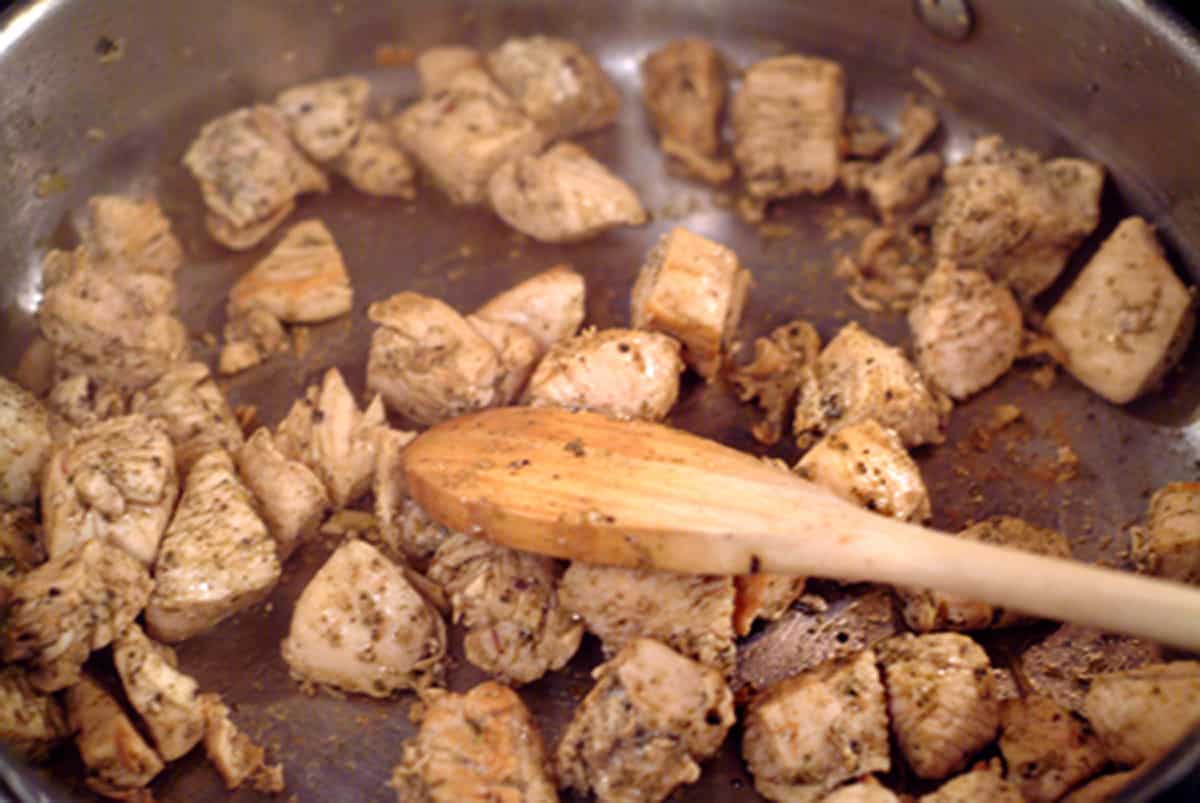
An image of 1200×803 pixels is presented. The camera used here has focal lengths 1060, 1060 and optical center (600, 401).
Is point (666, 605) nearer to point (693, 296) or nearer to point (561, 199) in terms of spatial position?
point (693, 296)

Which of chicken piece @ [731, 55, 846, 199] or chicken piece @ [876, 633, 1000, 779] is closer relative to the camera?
chicken piece @ [876, 633, 1000, 779]

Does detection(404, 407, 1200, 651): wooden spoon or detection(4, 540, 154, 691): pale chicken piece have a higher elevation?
detection(404, 407, 1200, 651): wooden spoon

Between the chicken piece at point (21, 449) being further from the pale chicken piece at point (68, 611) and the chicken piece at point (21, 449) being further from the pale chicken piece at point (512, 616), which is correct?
the pale chicken piece at point (512, 616)

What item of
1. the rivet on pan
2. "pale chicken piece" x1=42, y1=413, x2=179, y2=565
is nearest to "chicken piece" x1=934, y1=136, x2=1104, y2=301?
the rivet on pan


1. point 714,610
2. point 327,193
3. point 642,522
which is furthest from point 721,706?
point 327,193

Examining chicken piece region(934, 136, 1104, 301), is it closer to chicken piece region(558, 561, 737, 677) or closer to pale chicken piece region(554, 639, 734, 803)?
chicken piece region(558, 561, 737, 677)

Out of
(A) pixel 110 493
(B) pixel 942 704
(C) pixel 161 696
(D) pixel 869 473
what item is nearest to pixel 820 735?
(B) pixel 942 704

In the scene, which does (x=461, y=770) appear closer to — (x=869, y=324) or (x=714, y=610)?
(x=714, y=610)
